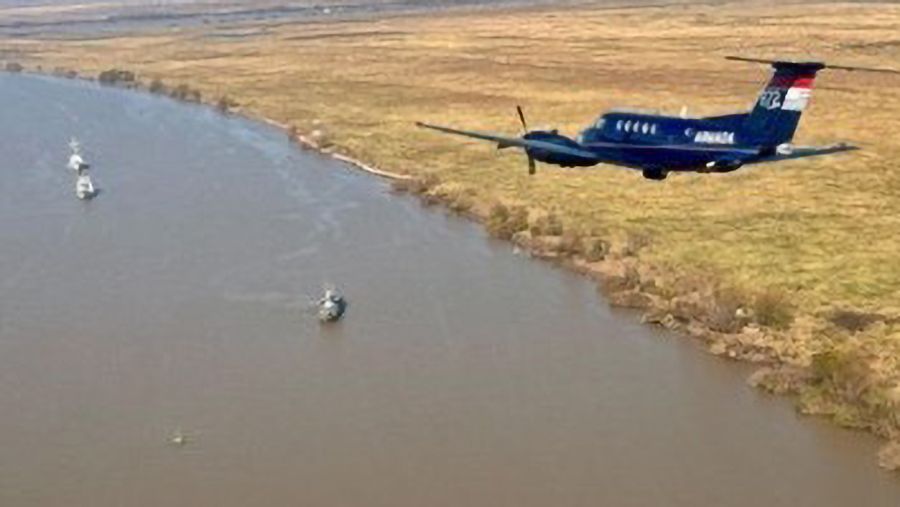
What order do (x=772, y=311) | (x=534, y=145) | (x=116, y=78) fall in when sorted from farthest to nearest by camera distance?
(x=116, y=78) → (x=772, y=311) → (x=534, y=145)

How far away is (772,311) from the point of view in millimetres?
45844

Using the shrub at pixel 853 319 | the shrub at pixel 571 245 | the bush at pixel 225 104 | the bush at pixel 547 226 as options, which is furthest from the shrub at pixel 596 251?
the bush at pixel 225 104

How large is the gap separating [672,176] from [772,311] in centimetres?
2484

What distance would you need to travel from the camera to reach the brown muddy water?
36375mm

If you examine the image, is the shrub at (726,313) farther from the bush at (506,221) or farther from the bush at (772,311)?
the bush at (506,221)

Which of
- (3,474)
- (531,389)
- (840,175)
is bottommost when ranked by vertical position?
(3,474)

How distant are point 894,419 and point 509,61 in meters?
100

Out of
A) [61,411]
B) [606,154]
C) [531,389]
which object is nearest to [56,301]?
[61,411]

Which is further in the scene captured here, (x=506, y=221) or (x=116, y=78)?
(x=116, y=78)

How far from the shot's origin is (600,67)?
123188 mm

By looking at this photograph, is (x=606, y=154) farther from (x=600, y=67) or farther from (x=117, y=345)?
(x=600, y=67)

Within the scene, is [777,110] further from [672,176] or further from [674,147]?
[672,176]

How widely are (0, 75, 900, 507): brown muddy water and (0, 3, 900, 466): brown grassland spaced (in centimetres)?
191

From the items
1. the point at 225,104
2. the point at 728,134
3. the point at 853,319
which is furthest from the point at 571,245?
the point at 225,104
